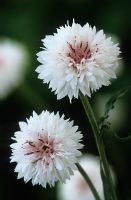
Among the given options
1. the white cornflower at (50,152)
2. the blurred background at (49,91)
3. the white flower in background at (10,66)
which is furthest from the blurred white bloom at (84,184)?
the white cornflower at (50,152)

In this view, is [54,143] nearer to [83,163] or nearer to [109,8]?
[83,163]

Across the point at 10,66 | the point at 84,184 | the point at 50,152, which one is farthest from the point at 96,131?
the point at 10,66

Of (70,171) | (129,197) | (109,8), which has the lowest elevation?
(70,171)

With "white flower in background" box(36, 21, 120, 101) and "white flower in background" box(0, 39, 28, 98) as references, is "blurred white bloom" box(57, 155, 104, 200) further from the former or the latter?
"white flower in background" box(36, 21, 120, 101)

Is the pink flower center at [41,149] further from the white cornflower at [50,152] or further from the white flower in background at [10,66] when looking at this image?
the white flower in background at [10,66]

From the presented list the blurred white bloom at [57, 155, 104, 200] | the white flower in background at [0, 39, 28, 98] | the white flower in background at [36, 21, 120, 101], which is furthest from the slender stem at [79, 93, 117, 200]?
the white flower in background at [0, 39, 28, 98]

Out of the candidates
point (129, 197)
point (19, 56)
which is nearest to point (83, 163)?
point (129, 197)
